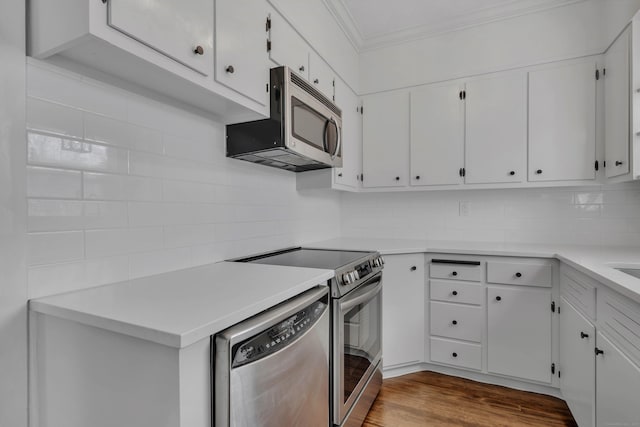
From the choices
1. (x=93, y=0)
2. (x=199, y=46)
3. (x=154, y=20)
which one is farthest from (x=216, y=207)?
(x=93, y=0)

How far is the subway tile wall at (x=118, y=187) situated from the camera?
39.0 inches

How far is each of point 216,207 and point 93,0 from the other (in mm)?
981

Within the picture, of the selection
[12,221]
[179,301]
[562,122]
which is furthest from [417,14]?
[12,221]

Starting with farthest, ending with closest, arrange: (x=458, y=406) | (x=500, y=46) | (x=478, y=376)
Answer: (x=500, y=46) → (x=478, y=376) → (x=458, y=406)

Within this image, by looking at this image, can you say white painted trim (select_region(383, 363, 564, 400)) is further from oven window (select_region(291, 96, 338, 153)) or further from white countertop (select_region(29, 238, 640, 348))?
oven window (select_region(291, 96, 338, 153))

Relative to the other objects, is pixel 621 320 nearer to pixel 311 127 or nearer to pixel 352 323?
pixel 352 323

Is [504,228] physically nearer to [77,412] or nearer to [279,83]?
[279,83]

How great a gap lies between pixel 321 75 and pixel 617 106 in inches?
74.9

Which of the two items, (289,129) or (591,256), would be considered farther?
(591,256)

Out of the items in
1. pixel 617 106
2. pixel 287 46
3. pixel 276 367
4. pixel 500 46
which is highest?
pixel 500 46

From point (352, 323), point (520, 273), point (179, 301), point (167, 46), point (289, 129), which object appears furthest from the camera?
point (520, 273)

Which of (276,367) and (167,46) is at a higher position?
(167,46)

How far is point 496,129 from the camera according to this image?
8.11 ft

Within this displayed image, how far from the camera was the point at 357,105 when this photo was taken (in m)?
2.91
